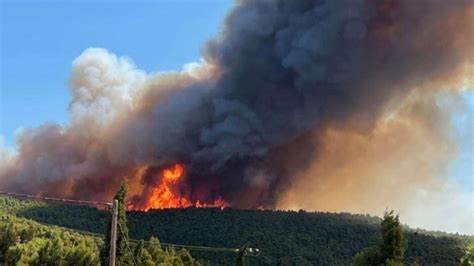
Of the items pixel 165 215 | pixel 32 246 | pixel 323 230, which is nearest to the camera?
pixel 32 246

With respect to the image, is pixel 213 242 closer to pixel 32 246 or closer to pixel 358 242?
pixel 358 242

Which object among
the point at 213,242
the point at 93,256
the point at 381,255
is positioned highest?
the point at 213,242

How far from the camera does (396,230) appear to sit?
3512 cm

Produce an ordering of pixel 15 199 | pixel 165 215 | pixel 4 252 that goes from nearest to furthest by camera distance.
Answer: pixel 4 252 < pixel 165 215 < pixel 15 199

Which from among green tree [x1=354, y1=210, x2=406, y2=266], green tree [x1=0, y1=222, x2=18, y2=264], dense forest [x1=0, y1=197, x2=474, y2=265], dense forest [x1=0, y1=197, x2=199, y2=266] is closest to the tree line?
dense forest [x1=0, y1=197, x2=474, y2=265]

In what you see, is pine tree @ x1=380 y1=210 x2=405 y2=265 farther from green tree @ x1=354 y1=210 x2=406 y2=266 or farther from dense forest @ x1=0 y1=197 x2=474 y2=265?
dense forest @ x1=0 y1=197 x2=474 y2=265

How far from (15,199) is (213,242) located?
41.1 meters

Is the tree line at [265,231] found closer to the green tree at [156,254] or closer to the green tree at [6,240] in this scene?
the green tree at [156,254]

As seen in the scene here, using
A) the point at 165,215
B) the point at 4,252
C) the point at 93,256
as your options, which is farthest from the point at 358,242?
the point at 4,252

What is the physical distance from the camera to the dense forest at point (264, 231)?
83625mm

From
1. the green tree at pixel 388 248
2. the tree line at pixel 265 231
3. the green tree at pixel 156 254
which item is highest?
the tree line at pixel 265 231

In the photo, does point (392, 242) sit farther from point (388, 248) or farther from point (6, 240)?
point (6, 240)

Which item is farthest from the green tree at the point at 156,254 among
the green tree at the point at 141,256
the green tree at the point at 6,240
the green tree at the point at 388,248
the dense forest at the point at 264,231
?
the green tree at the point at 388,248

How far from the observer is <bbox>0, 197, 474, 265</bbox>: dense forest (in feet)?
274
